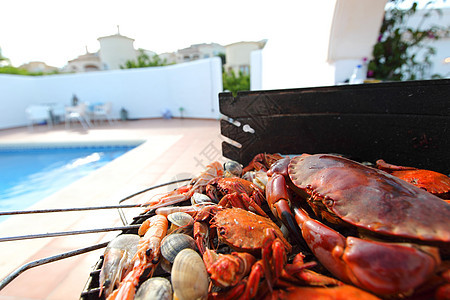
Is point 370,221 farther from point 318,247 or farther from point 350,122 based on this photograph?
point 350,122

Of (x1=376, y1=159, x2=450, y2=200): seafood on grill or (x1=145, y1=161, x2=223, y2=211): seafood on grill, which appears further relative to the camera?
(x1=145, y1=161, x2=223, y2=211): seafood on grill

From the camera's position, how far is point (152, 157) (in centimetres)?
449

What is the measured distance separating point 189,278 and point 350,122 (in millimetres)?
1687

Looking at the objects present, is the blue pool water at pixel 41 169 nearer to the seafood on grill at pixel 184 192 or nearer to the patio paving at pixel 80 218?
the patio paving at pixel 80 218

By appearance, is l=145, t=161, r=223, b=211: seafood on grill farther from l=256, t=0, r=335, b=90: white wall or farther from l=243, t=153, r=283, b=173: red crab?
Answer: l=256, t=0, r=335, b=90: white wall

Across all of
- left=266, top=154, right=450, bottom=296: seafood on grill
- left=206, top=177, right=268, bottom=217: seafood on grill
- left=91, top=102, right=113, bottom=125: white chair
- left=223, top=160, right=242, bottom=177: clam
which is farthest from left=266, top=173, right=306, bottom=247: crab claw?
left=91, top=102, right=113, bottom=125: white chair

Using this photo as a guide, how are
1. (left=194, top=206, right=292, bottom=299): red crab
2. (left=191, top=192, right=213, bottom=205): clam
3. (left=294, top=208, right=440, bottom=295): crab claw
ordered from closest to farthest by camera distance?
(left=294, top=208, right=440, bottom=295): crab claw → (left=194, top=206, right=292, bottom=299): red crab → (left=191, top=192, right=213, bottom=205): clam

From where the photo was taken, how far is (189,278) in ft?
2.52

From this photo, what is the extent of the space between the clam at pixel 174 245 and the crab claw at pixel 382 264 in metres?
0.58

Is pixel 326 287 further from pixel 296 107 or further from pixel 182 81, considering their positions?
pixel 182 81

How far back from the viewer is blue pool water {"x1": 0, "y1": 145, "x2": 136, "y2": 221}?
14.1 ft

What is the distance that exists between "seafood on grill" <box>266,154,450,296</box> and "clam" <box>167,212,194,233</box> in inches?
17.4

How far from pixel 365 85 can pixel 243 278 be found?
5.30 feet

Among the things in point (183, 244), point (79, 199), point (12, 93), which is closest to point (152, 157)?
point (79, 199)
